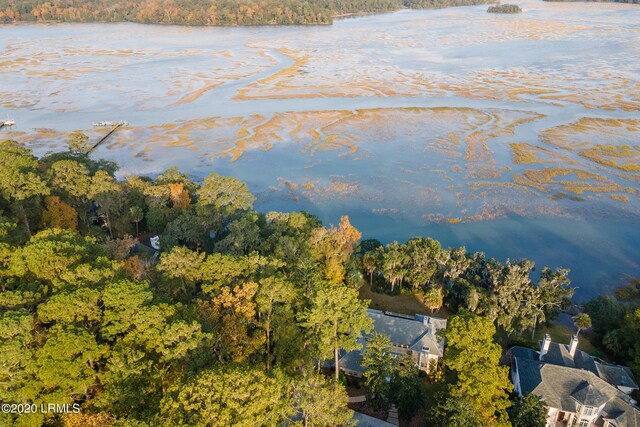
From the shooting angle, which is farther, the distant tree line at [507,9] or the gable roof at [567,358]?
the distant tree line at [507,9]

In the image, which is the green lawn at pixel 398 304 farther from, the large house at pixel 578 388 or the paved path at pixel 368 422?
the paved path at pixel 368 422

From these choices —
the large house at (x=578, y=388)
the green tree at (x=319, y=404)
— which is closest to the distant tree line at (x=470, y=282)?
the large house at (x=578, y=388)

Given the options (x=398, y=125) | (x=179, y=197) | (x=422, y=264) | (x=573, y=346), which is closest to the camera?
(x=573, y=346)

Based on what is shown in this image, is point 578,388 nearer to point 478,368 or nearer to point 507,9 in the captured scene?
point 478,368

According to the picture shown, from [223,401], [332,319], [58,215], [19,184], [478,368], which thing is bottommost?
[478,368]

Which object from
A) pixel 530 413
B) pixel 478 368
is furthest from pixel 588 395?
pixel 478 368

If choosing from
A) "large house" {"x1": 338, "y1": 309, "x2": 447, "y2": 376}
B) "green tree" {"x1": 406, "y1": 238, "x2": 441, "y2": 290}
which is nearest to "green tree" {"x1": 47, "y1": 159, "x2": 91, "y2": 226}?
"large house" {"x1": 338, "y1": 309, "x2": 447, "y2": 376}

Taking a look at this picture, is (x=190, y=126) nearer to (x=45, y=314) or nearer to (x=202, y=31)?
(x=45, y=314)
